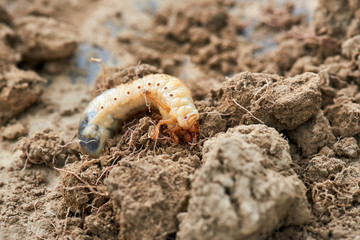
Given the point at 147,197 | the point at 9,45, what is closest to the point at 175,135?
the point at 147,197

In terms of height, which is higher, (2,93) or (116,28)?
(116,28)

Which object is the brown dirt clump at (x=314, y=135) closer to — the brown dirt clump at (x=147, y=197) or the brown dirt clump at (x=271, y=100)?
the brown dirt clump at (x=271, y=100)

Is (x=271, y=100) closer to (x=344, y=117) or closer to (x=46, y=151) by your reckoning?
(x=344, y=117)

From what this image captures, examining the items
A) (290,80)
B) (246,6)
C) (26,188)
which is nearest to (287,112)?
(290,80)

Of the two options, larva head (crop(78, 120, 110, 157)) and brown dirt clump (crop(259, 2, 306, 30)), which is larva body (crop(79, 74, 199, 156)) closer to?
larva head (crop(78, 120, 110, 157))

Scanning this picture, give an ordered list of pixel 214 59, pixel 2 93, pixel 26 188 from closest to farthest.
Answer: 1. pixel 26 188
2. pixel 2 93
3. pixel 214 59

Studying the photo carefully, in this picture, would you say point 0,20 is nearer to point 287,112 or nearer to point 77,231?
point 77,231

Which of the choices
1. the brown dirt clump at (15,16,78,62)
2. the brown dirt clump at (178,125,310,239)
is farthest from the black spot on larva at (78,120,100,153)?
the brown dirt clump at (15,16,78,62)

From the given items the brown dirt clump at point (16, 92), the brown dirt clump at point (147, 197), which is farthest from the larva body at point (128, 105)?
the brown dirt clump at point (16, 92)
